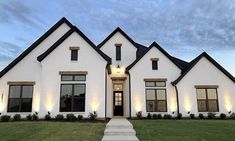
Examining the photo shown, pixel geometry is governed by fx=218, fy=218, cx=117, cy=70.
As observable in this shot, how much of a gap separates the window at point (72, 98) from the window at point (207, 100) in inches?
377

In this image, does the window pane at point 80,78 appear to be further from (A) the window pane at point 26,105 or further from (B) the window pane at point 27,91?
(A) the window pane at point 26,105

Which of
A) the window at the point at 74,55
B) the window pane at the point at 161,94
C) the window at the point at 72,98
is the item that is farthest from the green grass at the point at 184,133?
the window at the point at 74,55

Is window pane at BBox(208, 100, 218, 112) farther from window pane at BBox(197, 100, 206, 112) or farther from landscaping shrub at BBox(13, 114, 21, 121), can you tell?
landscaping shrub at BBox(13, 114, 21, 121)

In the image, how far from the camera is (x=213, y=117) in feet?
57.5

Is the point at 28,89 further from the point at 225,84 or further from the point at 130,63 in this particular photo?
the point at 225,84

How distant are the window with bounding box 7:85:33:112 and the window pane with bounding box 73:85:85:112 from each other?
3.71 m

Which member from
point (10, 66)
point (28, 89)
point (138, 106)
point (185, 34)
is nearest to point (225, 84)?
point (138, 106)

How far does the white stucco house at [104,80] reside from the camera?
1623 cm

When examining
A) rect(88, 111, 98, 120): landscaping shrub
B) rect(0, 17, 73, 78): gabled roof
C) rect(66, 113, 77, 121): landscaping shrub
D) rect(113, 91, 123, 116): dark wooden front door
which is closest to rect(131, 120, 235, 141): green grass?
rect(88, 111, 98, 120): landscaping shrub

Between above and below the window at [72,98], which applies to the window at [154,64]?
above

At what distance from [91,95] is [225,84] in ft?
37.1

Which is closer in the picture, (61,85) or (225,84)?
(61,85)

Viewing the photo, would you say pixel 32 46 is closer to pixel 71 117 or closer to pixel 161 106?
pixel 71 117

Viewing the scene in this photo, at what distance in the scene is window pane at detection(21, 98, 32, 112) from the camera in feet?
55.4
